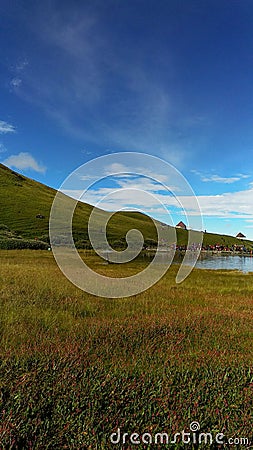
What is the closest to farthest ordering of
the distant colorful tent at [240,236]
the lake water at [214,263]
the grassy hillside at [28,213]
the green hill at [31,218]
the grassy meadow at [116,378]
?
the grassy meadow at [116,378] < the lake water at [214,263] < the green hill at [31,218] < the grassy hillside at [28,213] < the distant colorful tent at [240,236]

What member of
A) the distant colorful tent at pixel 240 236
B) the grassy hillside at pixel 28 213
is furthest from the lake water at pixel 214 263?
the distant colorful tent at pixel 240 236

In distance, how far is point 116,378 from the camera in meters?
4.86

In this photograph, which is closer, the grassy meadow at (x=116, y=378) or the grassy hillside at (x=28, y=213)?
the grassy meadow at (x=116, y=378)

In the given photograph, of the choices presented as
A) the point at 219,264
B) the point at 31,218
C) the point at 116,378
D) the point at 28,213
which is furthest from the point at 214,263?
the point at 28,213

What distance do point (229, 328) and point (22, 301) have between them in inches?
257

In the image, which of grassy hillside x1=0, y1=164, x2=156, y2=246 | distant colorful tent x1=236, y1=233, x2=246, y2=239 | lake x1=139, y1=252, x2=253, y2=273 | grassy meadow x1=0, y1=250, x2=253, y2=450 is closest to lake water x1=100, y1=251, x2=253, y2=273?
lake x1=139, y1=252, x2=253, y2=273

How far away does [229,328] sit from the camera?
824cm

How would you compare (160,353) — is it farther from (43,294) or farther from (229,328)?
(43,294)

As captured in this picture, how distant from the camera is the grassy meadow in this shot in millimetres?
3782

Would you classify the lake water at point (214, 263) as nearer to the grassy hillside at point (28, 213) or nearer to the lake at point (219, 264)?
the lake at point (219, 264)

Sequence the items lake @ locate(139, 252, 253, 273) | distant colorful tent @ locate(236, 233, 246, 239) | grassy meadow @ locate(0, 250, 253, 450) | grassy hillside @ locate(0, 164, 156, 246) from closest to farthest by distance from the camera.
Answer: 1. grassy meadow @ locate(0, 250, 253, 450)
2. lake @ locate(139, 252, 253, 273)
3. grassy hillside @ locate(0, 164, 156, 246)
4. distant colorful tent @ locate(236, 233, 246, 239)

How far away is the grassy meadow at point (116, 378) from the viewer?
3.78 meters

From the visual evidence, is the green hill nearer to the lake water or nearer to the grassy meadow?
the lake water

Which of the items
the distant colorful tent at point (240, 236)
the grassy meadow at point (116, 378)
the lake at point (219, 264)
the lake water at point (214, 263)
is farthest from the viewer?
the distant colorful tent at point (240, 236)
